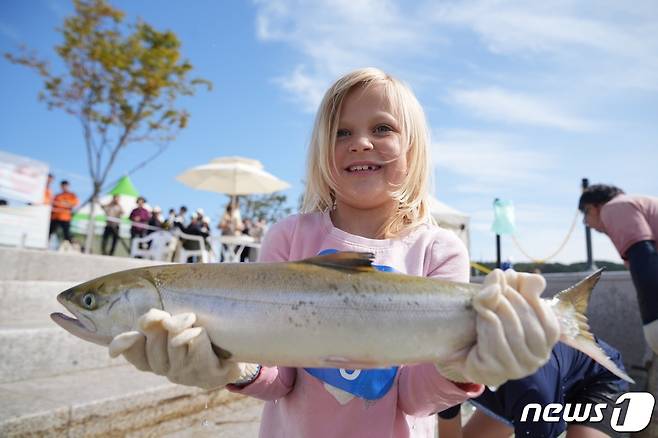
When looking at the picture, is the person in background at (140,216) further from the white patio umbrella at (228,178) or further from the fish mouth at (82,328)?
the fish mouth at (82,328)

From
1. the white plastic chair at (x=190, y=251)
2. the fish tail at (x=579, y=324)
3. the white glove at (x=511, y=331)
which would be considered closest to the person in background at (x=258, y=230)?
the white plastic chair at (x=190, y=251)

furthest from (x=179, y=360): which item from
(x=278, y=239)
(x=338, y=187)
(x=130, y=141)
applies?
(x=130, y=141)

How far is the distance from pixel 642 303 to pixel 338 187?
11.2 feet

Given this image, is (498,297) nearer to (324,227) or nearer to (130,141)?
(324,227)

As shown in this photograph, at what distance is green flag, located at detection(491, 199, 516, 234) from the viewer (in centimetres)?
953

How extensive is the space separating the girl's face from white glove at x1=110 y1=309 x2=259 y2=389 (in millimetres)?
960

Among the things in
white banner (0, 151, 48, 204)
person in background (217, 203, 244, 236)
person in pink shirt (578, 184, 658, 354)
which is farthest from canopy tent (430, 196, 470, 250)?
white banner (0, 151, 48, 204)

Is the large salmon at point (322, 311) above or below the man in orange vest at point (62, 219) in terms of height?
below

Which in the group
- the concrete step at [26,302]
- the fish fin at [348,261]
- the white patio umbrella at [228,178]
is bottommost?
the concrete step at [26,302]

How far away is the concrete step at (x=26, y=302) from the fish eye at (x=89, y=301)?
3365 millimetres

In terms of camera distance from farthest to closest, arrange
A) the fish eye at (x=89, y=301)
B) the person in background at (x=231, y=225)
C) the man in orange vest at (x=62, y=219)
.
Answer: the person in background at (x=231, y=225), the man in orange vest at (x=62, y=219), the fish eye at (x=89, y=301)

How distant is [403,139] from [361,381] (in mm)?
1112

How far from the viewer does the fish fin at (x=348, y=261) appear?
1757 millimetres

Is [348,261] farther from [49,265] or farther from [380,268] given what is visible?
[49,265]
